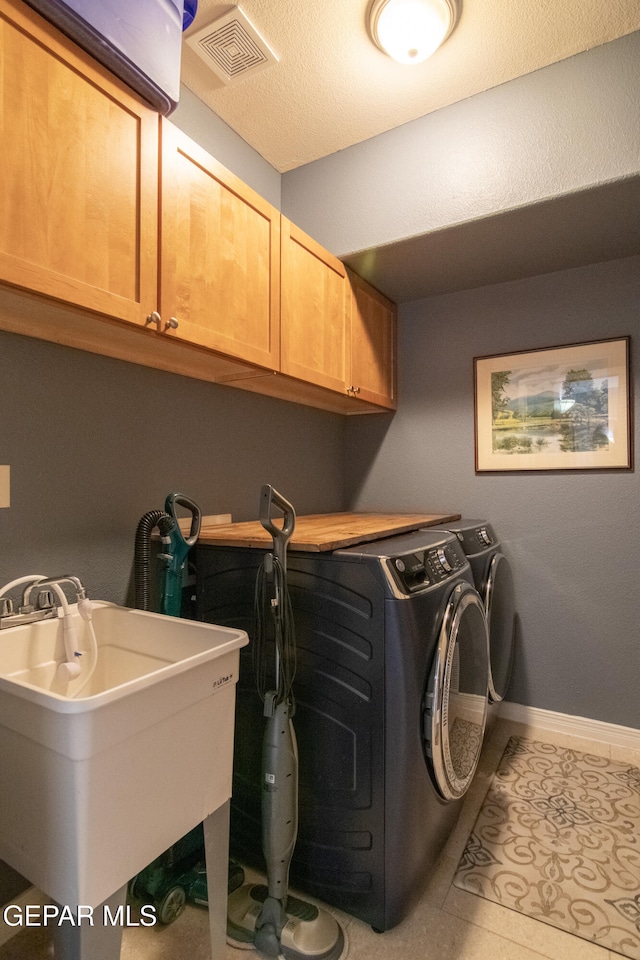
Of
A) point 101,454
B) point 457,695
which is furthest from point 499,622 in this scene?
point 101,454

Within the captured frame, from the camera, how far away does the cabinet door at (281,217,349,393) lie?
6.13 ft

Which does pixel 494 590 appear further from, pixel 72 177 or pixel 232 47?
pixel 232 47

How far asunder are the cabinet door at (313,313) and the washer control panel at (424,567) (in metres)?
0.85

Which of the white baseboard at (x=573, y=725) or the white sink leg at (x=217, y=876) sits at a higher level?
the white sink leg at (x=217, y=876)

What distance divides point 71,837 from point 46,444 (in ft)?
3.24

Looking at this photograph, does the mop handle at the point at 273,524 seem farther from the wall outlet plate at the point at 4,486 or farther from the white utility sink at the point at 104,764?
the wall outlet plate at the point at 4,486

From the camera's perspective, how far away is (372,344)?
98.8 inches

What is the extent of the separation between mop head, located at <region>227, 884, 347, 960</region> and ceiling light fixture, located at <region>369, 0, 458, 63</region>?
8.70 ft

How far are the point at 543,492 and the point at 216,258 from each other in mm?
1844

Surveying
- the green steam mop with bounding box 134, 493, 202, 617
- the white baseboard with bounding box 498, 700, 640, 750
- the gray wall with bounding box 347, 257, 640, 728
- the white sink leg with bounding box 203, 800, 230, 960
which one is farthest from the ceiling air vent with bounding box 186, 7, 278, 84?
the white baseboard with bounding box 498, 700, 640, 750

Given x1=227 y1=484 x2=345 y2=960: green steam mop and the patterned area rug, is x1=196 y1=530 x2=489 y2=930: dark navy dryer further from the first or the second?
the patterned area rug

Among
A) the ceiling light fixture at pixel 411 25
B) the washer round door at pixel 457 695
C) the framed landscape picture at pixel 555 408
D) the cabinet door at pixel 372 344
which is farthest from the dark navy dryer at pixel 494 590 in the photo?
the ceiling light fixture at pixel 411 25

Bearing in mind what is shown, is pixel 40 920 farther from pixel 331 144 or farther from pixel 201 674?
pixel 331 144

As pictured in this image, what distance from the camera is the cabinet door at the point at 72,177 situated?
1019 mm
